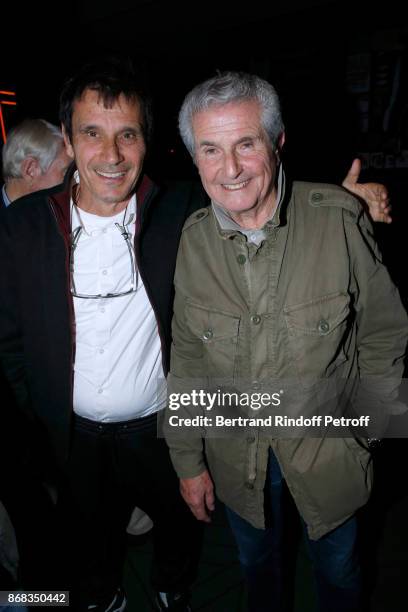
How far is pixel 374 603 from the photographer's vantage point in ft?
6.28

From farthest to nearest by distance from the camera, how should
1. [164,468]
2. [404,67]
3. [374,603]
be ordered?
[404,67] → [374,603] → [164,468]

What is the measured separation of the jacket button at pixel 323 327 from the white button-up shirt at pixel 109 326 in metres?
0.64

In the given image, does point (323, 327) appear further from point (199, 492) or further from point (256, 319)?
point (199, 492)

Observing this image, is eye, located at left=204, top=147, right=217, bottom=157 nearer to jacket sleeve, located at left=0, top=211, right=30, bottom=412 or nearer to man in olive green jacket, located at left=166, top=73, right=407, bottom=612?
man in olive green jacket, located at left=166, top=73, right=407, bottom=612

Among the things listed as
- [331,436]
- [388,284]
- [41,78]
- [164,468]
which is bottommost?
[164,468]

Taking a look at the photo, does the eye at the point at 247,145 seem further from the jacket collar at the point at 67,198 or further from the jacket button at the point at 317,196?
the jacket collar at the point at 67,198

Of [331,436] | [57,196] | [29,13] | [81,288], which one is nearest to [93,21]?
[29,13]

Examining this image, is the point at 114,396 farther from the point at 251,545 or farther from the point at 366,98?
the point at 366,98

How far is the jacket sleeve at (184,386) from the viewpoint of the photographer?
151 cm

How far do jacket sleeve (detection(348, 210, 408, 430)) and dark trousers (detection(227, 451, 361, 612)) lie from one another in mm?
403

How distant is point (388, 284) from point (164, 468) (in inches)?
43.9

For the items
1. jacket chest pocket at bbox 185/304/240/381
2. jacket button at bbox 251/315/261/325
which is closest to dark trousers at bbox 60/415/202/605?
jacket chest pocket at bbox 185/304/240/381

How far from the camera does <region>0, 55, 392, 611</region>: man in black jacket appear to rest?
1.55m

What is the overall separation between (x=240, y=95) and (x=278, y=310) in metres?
0.67
